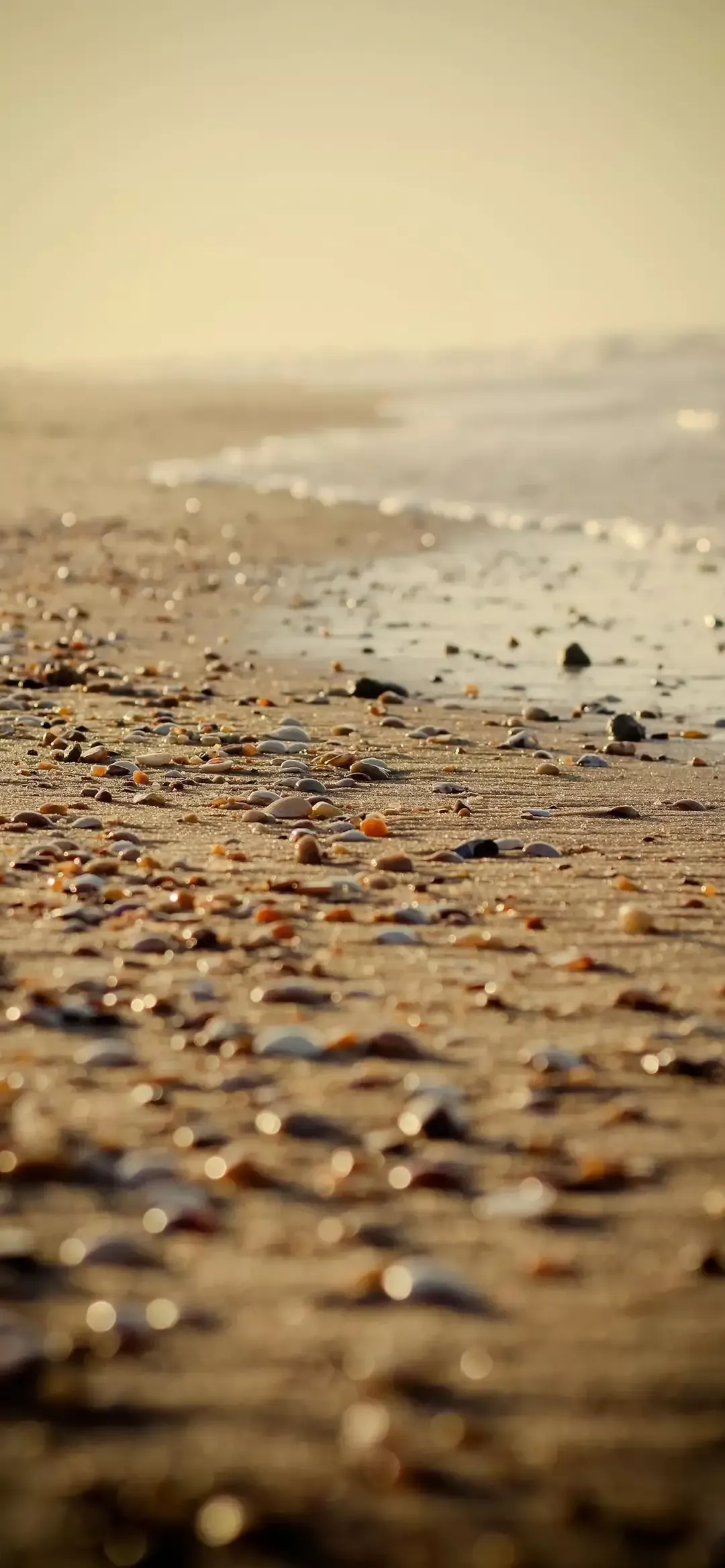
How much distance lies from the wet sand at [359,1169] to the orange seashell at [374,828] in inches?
1.1

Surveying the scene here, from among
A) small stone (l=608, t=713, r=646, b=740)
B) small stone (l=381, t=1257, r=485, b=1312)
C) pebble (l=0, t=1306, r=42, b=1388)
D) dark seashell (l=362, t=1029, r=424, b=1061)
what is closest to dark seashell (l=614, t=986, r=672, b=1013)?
dark seashell (l=362, t=1029, r=424, b=1061)

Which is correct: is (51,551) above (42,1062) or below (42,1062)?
above

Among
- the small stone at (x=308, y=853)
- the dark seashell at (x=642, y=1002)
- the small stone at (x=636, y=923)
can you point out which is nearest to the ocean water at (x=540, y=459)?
the small stone at (x=308, y=853)

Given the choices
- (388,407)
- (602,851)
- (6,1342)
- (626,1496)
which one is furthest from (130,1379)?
(388,407)

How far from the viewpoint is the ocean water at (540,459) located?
1973 centimetres

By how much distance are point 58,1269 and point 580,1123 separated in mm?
1025

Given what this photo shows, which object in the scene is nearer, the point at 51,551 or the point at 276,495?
the point at 51,551

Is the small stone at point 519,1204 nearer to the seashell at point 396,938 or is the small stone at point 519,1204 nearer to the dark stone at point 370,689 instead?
the seashell at point 396,938

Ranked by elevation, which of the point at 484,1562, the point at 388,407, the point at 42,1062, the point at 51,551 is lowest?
the point at 484,1562

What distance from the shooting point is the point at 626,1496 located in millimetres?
1969

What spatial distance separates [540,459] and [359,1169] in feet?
81.9

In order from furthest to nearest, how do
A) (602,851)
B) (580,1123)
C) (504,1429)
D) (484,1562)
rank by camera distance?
(602,851), (580,1123), (504,1429), (484,1562)

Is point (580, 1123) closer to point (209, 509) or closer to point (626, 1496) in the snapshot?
point (626, 1496)

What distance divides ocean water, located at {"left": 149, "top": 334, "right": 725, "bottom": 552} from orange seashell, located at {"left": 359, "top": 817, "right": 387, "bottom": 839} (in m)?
11.4
